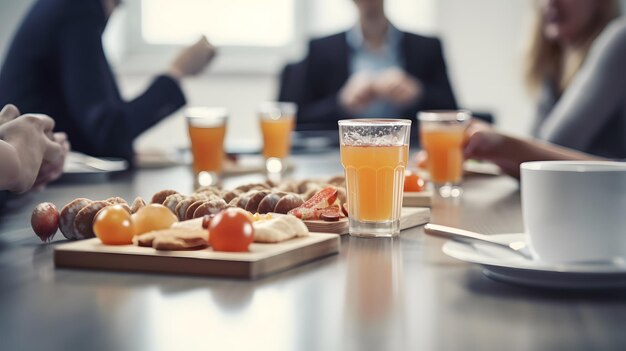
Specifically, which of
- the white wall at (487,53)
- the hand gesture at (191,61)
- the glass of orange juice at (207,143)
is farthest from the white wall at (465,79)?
the glass of orange juice at (207,143)

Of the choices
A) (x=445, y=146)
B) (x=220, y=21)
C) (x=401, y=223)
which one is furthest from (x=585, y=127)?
(x=220, y=21)

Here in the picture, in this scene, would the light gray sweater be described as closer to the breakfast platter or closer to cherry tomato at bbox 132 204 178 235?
the breakfast platter

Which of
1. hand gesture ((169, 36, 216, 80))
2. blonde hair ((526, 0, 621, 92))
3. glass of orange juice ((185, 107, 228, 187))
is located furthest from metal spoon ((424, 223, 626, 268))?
blonde hair ((526, 0, 621, 92))

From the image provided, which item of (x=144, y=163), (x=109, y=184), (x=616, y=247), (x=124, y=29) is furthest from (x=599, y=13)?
(x=124, y=29)

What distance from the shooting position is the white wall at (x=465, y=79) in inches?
228

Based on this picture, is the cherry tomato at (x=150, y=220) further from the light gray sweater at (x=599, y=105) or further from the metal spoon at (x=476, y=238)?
the light gray sweater at (x=599, y=105)

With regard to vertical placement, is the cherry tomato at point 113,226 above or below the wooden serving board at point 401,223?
above

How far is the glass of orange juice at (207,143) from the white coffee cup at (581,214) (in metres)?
1.13

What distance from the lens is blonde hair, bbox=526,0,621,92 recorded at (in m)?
2.78

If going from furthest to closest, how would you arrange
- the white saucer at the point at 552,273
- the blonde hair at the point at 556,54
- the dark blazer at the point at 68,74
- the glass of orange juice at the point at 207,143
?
the blonde hair at the point at 556,54, the dark blazer at the point at 68,74, the glass of orange juice at the point at 207,143, the white saucer at the point at 552,273

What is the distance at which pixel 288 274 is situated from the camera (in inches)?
31.8

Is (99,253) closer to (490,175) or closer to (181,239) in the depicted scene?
(181,239)

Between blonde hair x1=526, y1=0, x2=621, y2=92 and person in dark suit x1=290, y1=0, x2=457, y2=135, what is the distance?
1.20m

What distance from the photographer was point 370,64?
468cm
